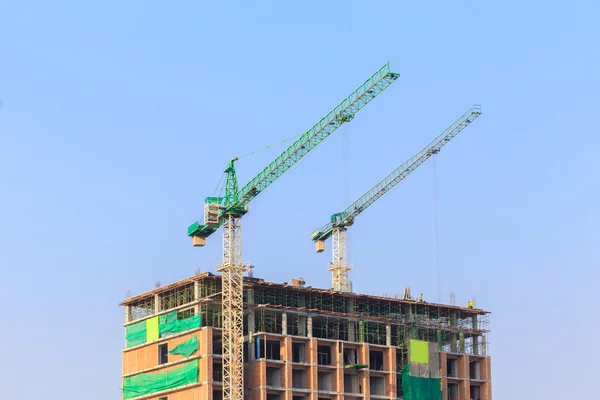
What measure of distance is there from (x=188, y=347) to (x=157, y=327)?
9.72m

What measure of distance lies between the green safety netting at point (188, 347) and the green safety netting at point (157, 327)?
73.4 inches

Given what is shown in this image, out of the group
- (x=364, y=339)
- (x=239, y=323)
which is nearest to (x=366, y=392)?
(x=364, y=339)

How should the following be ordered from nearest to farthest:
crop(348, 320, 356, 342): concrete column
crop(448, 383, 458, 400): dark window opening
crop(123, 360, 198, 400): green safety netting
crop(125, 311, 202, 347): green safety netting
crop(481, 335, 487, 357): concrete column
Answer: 1. crop(123, 360, 198, 400): green safety netting
2. crop(125, 311, 202, 347): green safety netting
3. crop(348, 320, 356, 342): concrete column
4. crop(448, 383, 458, 400): dark window opening
5. crop(481, 335, 487, 357): concrete column

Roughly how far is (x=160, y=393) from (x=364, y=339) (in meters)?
32.2

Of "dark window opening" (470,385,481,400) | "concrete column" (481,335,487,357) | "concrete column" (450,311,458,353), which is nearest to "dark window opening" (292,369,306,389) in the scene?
"concrete column" (450,311,458,353)

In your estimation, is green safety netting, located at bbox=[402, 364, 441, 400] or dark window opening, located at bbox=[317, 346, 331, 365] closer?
dark window opening, located at bbox=[317, 346, 331, 365]

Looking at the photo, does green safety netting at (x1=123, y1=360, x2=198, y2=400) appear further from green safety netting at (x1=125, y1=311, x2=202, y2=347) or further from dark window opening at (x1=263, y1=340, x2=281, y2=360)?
dark window opening at (x1=263, y1=340, x2=281, y2=360)

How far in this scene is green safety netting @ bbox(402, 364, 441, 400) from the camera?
583ft

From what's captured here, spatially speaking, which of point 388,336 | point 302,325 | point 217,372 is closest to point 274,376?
point 217,372

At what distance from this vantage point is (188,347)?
545 ft

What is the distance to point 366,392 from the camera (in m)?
175

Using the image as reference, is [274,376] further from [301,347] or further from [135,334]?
[135,334]

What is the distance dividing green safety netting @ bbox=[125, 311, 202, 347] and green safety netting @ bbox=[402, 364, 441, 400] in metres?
33.2

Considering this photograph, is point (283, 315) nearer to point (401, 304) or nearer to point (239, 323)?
point (239, 323)
